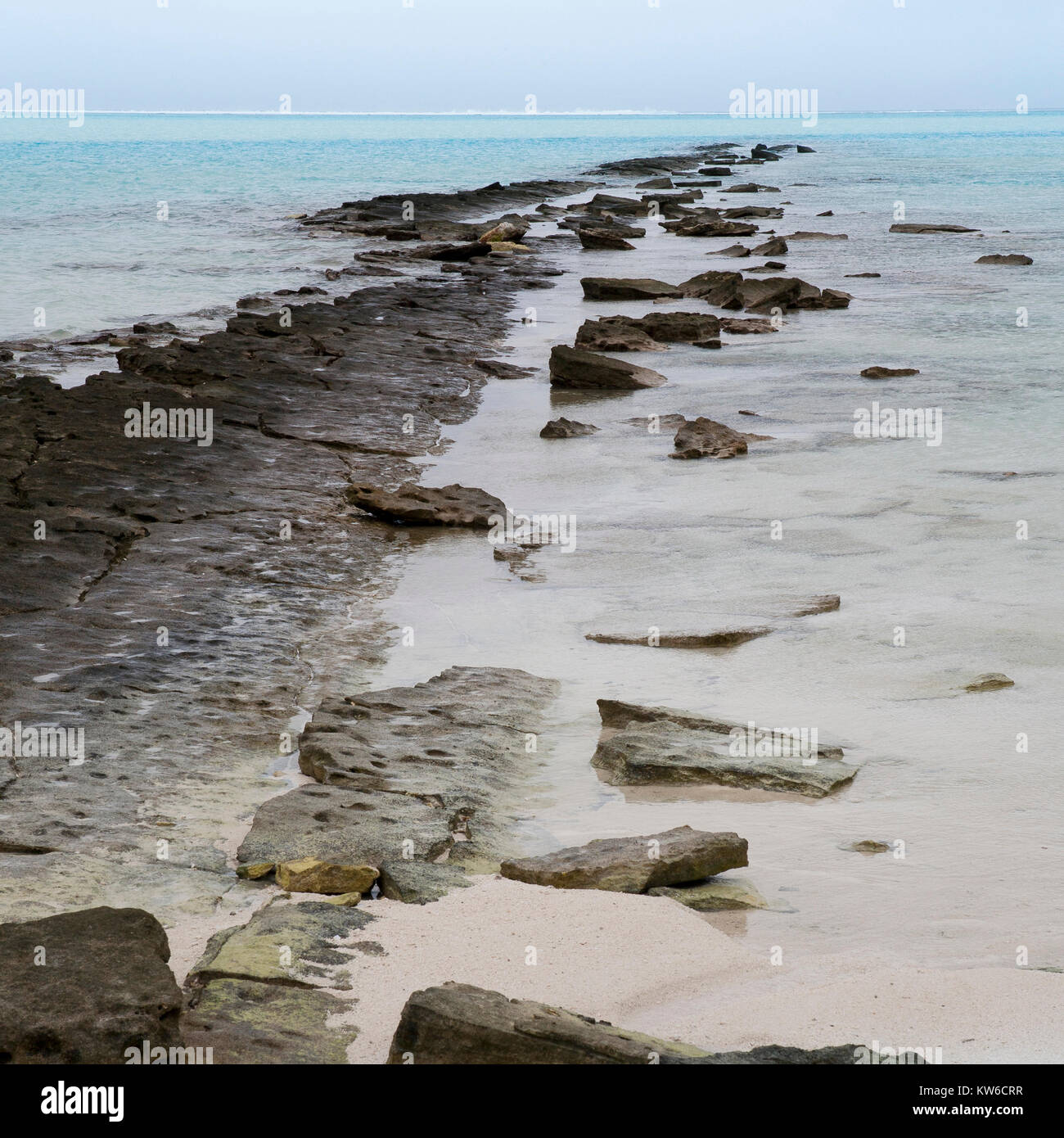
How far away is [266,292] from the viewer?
67.5 feet

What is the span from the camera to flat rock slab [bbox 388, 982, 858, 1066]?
2500 millimetres

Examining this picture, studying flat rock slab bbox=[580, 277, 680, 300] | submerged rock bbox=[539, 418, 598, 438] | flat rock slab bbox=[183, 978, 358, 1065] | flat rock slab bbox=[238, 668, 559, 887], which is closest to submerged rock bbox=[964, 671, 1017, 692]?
Result: flat rock slab bbox=[238, 668, 559, 887]

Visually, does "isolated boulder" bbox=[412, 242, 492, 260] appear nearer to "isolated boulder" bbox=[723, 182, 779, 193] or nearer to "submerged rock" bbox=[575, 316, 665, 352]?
"submerged rock" bbox=[575, 316, 665, 352]

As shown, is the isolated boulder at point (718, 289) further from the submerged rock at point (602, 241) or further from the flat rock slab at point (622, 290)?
the submerged rock at point (602, 241)

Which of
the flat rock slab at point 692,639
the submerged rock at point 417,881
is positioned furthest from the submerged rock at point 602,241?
the submerged rock at point 417,881

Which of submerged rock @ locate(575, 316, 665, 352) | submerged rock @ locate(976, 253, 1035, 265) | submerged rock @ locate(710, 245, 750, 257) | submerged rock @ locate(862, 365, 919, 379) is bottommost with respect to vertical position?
submerged rock @ locate(862, 365, 919, 379)

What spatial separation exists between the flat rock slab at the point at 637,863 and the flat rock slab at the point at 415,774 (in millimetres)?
284

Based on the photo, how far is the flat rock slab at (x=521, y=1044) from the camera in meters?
2.50

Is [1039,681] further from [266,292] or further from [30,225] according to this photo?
[30,225]

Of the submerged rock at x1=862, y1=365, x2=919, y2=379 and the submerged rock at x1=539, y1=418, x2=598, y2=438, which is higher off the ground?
the submerged rock at x1=862, y1=365, x2=919, y2=379

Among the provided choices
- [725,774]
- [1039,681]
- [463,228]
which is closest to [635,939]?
[725,774]

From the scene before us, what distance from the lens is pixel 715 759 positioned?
460cm

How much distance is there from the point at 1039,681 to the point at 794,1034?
2.94 metres

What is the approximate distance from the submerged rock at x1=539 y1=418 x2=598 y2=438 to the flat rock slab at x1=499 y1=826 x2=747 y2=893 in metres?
7.00
